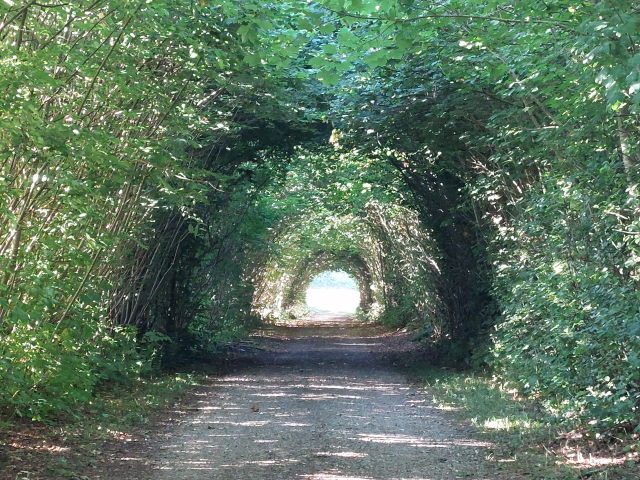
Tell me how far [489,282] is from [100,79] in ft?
25.9

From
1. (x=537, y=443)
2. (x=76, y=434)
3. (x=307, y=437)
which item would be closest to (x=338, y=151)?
(x=307, y=437)

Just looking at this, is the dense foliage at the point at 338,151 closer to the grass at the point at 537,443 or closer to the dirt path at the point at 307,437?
the grass at the point at 537,443

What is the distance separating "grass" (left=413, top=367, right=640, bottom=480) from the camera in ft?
18.0

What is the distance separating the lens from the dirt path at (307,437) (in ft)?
18.7

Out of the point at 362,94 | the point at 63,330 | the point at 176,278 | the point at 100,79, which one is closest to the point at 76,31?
the point at 100,79

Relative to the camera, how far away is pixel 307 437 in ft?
23.4

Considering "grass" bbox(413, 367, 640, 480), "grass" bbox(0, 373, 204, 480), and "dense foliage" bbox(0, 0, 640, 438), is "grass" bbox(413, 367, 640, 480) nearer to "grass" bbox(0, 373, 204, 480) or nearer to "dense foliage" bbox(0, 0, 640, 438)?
"dense foliage" bbox(0, 0, 640, 438)

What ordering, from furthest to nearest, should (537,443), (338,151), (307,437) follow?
1. (338,151)
2. (307,437)
3. (537,443)

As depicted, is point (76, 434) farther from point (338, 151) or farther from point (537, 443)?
point (338, 151)

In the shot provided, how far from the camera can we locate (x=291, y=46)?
518 cm

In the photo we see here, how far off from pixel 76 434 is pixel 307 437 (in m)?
2.14

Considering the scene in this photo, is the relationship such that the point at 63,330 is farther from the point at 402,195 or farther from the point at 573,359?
the point at 402,195

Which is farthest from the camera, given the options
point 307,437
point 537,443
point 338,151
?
point 338,151

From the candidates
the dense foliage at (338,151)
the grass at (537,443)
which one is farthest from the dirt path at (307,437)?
the dense foliage at (338,151)
